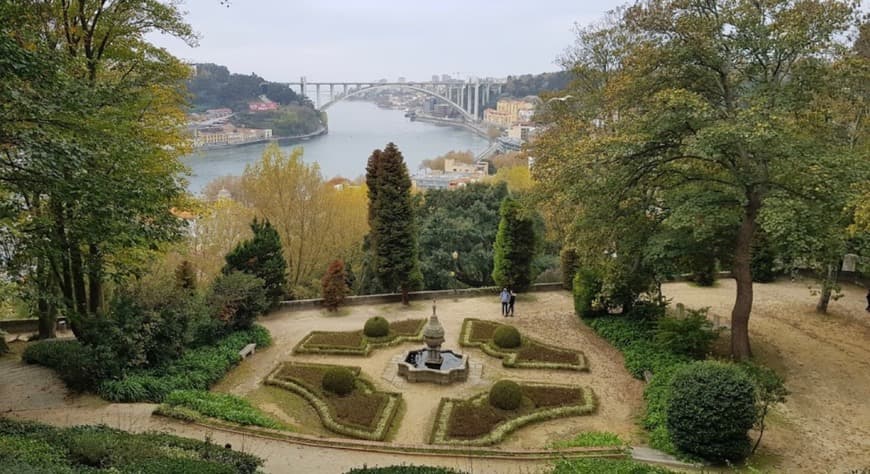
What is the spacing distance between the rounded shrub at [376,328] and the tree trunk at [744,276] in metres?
9.40

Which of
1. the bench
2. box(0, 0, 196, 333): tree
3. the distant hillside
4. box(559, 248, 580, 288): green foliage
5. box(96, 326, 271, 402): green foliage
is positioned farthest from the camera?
the distant hillside

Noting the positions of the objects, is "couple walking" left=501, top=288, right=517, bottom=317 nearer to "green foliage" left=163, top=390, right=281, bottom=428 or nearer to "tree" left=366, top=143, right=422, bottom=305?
"tree" left=366, top=143, right=422, bottom=305

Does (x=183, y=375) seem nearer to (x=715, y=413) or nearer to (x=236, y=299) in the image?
(x=236, y=299)

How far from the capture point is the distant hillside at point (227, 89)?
7125 cm

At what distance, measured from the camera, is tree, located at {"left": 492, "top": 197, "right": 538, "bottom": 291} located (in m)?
22.0

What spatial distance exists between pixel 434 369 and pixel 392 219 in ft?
24.3

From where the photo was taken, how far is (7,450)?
24.2 ft

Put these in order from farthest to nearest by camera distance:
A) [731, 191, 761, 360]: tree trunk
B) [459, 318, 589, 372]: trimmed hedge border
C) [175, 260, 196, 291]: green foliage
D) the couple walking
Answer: the couple walking → [175, 260, 196, 291]: green foliage → [459, 318, 589, 372]: trimmed hedge border → [731, 191, 761, 360]: tree trunk

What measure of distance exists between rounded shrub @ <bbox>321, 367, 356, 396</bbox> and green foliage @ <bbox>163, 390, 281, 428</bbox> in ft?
5.58

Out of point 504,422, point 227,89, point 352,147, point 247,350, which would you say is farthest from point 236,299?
point 352,147

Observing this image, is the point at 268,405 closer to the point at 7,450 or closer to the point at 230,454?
the point at 230,454

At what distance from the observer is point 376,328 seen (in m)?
17.8

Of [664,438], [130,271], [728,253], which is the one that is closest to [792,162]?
[728,253]

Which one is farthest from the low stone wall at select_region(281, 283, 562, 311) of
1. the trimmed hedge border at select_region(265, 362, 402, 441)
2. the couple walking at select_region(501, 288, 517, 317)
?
the trimmed hedge border at select_region(265, 362, 402, 441)
